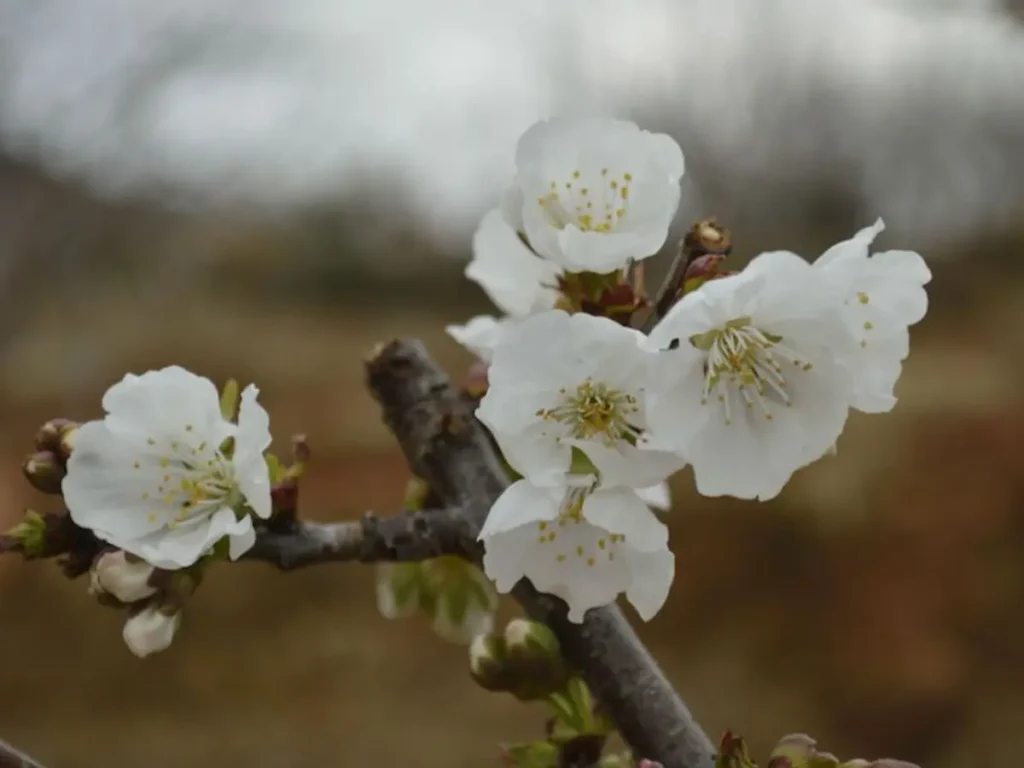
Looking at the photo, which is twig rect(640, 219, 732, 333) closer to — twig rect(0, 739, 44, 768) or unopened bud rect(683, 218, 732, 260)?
unopened bud rect(683, 218, 732, 260)

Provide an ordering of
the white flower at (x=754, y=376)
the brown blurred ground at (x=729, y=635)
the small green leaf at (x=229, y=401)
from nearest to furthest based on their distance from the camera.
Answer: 1. the white flower at (x=754, y=376)
2. the small green leaf at (x=229, y=401)
3. the brown blurred ground at (x=729, y=635)

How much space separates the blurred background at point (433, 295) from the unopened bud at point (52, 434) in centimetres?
96

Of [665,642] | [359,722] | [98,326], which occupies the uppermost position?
[98,326]

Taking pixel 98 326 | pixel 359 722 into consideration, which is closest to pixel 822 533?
pixel 359 722

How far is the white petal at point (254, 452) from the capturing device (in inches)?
14.2

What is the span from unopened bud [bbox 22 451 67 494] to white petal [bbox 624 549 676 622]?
0.77ft

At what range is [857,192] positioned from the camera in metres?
1.57

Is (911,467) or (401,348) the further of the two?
(911,467)

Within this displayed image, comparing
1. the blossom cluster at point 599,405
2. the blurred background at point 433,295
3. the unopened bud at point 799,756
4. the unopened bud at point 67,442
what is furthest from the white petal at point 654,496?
the blurred background at point 433,295

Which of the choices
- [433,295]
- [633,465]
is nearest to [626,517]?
[633,465]

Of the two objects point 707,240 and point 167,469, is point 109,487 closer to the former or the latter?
point 167,469

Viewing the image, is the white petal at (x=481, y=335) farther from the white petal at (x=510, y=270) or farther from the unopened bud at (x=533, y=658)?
the unopened bud at (x=533, y=658)

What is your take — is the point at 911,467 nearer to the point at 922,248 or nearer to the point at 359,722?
the point at 922,248

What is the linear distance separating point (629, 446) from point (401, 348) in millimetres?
190
